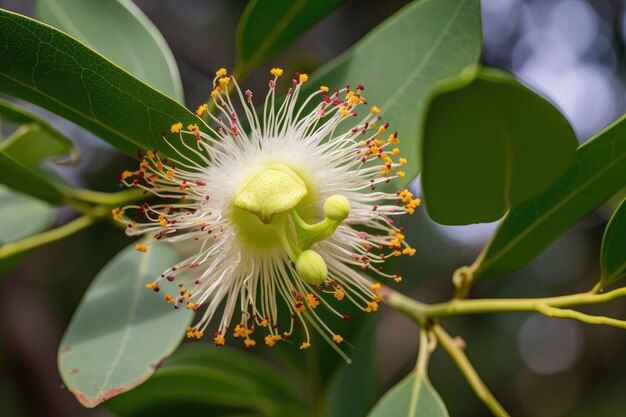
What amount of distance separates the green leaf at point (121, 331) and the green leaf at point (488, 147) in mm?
454

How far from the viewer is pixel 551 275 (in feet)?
11.6

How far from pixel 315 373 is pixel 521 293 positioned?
2.06 metres

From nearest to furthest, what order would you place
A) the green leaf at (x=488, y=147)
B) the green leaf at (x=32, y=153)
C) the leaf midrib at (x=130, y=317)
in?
the green leaf at (x=488, y=147) < the leaf midrib at (x=130, y=317) < the green leaf at (x=32, y=153)

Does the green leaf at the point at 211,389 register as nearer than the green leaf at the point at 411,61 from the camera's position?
No

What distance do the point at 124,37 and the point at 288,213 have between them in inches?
18.4

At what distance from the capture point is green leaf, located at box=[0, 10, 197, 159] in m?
0.92

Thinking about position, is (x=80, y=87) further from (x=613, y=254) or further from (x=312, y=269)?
(x=613, y=254)

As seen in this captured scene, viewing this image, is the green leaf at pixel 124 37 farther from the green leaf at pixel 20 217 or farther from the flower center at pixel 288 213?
the green leaf at pixel 20 217

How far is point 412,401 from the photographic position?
3.58 feet

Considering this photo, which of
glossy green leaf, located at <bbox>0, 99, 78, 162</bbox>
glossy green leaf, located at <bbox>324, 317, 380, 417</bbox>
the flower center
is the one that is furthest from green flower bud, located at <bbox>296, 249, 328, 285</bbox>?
glossy green leaf, located at <bbox>324, 317, 380, 417</bbox>

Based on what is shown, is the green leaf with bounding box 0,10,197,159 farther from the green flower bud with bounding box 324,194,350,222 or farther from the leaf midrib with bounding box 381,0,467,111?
the leaf midrib with bounding box 381,0,467,111

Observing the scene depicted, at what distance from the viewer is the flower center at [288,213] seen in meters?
0.96

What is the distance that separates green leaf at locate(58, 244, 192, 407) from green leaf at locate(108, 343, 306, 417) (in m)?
0.24

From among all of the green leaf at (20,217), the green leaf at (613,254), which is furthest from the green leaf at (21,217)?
the green leaf at (613,254)
